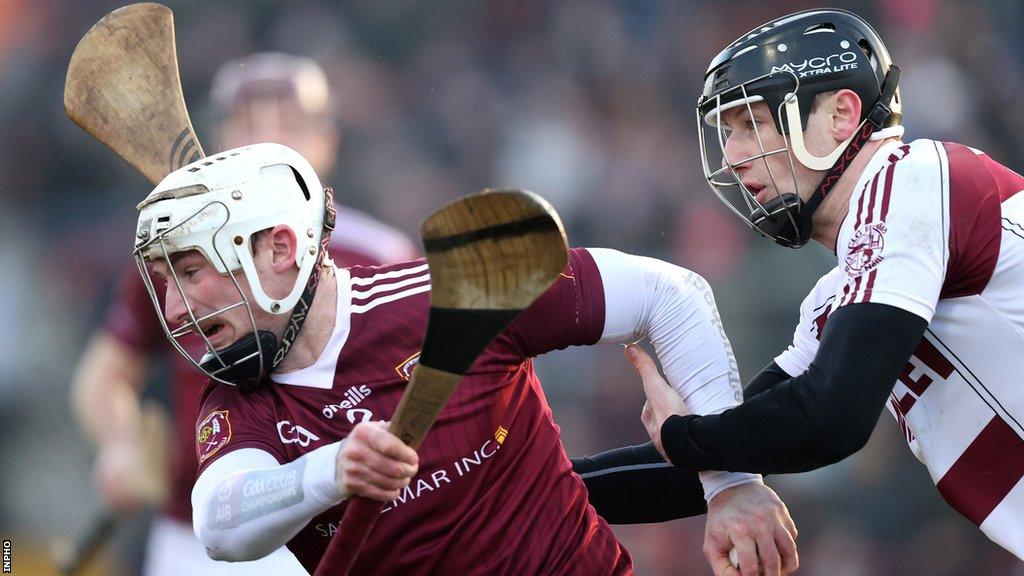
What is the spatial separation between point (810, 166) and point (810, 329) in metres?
0.39

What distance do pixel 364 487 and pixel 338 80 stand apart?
4.04 meters

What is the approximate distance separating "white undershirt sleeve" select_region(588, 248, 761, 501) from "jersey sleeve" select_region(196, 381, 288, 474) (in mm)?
701

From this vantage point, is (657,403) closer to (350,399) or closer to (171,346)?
(350,399)

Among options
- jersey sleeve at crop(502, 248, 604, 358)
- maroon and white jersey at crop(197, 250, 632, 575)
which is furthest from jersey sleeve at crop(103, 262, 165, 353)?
jersey sleeve at crop(502, 248, 604, 358)

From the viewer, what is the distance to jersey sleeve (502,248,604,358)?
2.37m

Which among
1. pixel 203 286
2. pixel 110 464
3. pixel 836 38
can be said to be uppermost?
pixel 836 38

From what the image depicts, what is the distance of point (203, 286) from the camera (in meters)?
2.34

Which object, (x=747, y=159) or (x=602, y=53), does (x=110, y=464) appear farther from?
(x=602, y=53)

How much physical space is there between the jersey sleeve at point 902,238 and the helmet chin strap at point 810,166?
223 millimetres

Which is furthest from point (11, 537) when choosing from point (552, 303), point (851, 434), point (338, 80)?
point (851, 434)

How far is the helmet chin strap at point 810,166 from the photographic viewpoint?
244 cm

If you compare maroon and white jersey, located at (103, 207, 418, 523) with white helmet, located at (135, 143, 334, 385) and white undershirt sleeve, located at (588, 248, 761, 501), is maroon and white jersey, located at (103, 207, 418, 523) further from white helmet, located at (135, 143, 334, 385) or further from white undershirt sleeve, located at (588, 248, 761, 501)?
white undershirt sleeve, located at (588, 248, 761, 501)

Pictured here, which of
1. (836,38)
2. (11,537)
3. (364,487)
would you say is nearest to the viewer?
(364,487)

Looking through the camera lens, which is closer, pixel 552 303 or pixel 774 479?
pixel 552 303
